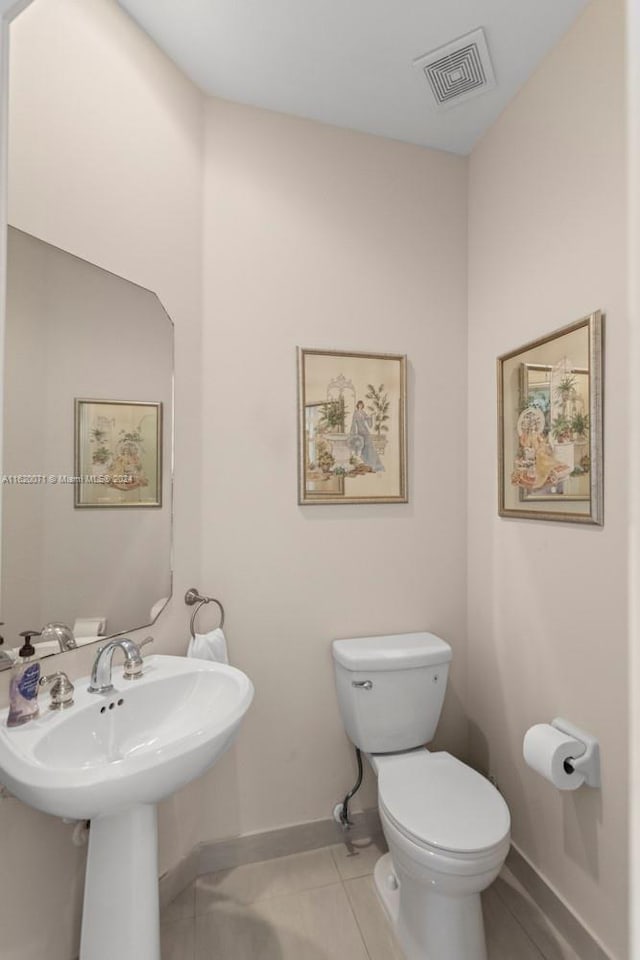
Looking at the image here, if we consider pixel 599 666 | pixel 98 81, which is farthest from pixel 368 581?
pixel 98 81

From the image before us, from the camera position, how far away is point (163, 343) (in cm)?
155

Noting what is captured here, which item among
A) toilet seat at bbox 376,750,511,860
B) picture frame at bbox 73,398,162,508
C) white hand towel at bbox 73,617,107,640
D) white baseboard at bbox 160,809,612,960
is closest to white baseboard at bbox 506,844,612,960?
white baseboard at bbox 160,809,612,960

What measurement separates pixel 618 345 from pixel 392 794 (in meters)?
1.40

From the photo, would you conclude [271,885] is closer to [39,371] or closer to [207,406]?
[207,406]

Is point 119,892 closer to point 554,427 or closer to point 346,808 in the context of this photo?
point 346,808

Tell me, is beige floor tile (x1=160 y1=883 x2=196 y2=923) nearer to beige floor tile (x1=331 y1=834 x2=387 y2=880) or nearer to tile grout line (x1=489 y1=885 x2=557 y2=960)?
beige floor tile (x1=331 y1=834 x2=387 y2=880)

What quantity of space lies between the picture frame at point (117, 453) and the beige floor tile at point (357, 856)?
1403mm

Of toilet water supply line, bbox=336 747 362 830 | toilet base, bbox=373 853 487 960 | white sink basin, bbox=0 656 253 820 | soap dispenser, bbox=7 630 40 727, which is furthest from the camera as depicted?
toilet water supply line, bbox=336 747 362 830

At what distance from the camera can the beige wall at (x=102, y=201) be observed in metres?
1.15

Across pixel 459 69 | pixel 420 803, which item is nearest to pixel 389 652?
pixel 420 803

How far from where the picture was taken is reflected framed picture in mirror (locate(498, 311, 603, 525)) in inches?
52.8

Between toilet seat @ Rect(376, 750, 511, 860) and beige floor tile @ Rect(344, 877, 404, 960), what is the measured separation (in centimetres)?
40

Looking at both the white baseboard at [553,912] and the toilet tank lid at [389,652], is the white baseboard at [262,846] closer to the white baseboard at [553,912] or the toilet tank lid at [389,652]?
the white baseboard at [553,912]

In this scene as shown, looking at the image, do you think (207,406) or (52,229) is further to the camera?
(207,406)
